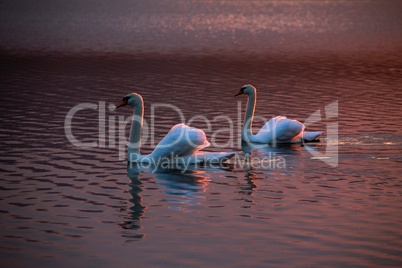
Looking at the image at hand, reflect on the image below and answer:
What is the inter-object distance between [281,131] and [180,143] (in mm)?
3142

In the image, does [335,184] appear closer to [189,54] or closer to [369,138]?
[369,138]

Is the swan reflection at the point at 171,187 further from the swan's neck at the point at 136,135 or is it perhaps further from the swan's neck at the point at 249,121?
the swan's neck at the point at 249,121

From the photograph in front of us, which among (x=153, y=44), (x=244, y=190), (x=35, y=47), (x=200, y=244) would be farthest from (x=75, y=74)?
(x=200, y=244)

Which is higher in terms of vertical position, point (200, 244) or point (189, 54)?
point (189, 54)

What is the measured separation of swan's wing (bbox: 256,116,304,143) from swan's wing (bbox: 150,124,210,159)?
2.67 meters

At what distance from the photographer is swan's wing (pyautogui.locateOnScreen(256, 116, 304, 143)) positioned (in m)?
16.8

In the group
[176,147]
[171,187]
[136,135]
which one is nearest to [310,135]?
[176,147]

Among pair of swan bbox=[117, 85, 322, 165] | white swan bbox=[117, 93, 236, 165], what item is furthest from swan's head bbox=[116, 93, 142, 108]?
white swan bbox=[117, 93, 236, 165]

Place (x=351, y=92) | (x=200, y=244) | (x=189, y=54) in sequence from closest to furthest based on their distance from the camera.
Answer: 1. (x=200, y=244)
2. (x=351, y=92)
3. (x=189, y=54)

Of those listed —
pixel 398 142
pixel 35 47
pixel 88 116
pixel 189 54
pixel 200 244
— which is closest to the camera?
pixel 200 244

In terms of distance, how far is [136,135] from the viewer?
15.2 m

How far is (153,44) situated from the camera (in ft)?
143

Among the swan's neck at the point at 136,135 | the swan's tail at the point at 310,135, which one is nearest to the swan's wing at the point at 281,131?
the swan's tail at the point at 310,135

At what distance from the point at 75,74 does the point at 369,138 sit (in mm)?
14999
